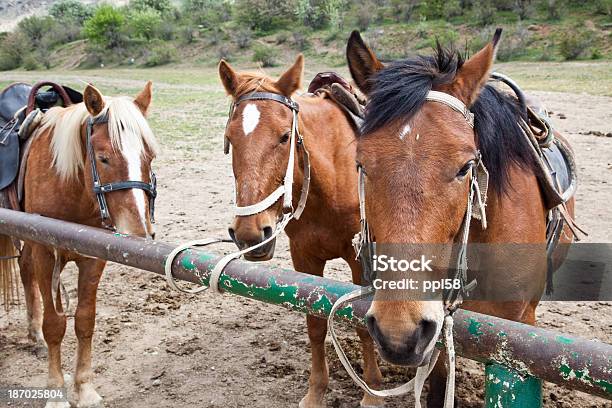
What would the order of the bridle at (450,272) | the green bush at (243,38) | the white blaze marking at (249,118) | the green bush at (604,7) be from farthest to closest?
the green bush at (243,38) → the green bush at (604,7) → the white blaze marking at (249,118) → the bridle at (450,272)

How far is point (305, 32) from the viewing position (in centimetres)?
4034

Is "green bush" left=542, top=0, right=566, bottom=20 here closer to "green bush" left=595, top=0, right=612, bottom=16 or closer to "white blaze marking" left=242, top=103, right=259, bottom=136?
"green bush" left=595, top=0, right=612, bottom=16

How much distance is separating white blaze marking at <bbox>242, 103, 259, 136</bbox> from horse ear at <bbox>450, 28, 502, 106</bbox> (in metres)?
1.32

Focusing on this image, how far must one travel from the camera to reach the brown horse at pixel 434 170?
1.52 meters

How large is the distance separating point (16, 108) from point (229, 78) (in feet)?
7.36

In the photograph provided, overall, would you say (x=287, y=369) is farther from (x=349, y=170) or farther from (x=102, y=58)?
(x=102, y=58)

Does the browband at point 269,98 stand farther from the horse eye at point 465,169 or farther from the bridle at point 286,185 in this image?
the horse eye at point 465,169

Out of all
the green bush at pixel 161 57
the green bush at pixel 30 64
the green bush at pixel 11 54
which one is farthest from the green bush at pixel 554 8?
the green bush at pixel 11 54

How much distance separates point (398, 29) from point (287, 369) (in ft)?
111

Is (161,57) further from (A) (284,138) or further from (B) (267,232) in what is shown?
(B) (267,232)

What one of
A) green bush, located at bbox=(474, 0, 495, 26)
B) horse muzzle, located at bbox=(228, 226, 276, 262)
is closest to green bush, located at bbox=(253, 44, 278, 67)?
green bush, located at bbox=(474, 0, 495, 26)

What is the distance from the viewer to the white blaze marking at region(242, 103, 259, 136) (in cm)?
→ 290

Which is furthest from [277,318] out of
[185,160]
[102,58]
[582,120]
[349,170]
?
[102,58]

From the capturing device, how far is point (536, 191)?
2.35 metres
